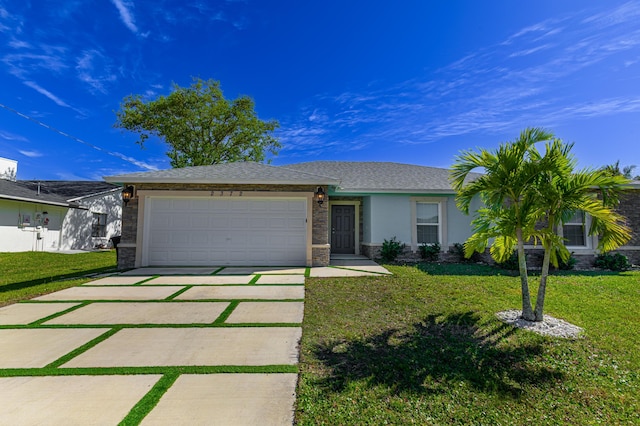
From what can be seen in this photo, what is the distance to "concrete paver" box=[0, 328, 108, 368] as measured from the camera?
304 cm

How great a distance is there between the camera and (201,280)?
7273 millimetres

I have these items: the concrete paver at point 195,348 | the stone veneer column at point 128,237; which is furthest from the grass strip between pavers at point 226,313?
the stone veneer column at point 128,237

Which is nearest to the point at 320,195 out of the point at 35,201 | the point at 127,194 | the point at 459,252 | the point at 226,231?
the point at 226,231

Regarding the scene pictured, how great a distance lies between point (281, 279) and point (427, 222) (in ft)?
21.3

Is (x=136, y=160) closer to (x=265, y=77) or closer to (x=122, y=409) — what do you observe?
(x=265, y=77)

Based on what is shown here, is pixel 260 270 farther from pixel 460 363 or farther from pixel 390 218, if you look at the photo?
pixel 460 363

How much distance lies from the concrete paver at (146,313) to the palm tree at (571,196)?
5.17 meters

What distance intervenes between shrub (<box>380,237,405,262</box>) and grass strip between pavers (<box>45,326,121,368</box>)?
8527 mm

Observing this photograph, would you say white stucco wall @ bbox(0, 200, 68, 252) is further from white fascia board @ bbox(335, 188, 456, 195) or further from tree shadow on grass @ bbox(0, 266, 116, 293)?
white fascia board @ bbox(335, 188, 456, 195)

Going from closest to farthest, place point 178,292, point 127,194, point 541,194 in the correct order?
point 541,194 → point 178,292 → point 127,194

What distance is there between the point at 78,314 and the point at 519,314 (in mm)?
7123

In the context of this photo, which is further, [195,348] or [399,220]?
[399,220]

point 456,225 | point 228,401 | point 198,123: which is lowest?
point 228,401

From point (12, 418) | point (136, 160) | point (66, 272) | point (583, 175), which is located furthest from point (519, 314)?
point (136, 160)
